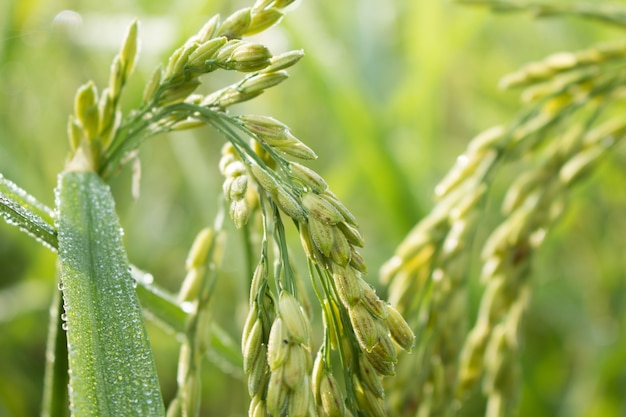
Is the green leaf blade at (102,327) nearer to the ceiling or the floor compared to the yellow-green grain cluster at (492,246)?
nearer to the ceiling

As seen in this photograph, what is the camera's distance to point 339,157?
298 centimetres

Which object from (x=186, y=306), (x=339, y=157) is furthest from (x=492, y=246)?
(x=339, y=157)

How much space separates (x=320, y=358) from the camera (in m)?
0.85

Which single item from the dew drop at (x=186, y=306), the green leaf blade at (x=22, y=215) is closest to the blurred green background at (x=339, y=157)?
the dew drop at (x=186, y=306)

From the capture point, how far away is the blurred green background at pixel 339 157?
2.17 m

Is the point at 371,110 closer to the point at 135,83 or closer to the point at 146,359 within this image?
the point at 135,83

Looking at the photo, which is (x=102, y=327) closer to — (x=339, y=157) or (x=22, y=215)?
(x=22, y=215)

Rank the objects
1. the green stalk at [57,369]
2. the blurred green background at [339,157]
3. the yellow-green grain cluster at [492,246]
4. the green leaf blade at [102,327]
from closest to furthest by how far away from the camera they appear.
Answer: the green leaf blade at [102,327] < the green stalk at [57,369] < the yellow-green grain cluster at [492,246] < the blurred green background at [339,157]

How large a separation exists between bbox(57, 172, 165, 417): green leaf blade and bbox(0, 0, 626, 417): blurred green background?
3.76ft

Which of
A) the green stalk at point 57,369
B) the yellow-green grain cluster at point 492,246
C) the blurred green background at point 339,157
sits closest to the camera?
the green stalk at point 57,369

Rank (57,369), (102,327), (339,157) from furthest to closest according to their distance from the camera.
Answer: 1. (339,157)
2. (57,369)
3. (102,327)

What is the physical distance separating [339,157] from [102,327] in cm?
221

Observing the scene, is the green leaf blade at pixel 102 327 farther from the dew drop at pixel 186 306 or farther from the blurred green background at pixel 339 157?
the blurred green background at pixel 339 157

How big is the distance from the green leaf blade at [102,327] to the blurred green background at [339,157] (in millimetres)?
1145
